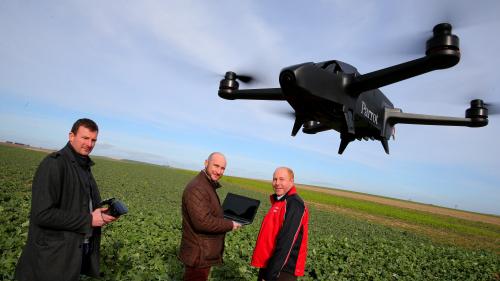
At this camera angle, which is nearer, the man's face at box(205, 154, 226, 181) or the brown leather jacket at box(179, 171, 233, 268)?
the brown leather jacket at box(179, 171, 233, 268)

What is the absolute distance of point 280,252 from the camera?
3.58 m

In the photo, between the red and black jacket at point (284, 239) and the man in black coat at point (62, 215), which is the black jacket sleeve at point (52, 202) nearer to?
the man in black coat at point (62, 215)

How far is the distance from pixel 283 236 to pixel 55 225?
7.62 ft

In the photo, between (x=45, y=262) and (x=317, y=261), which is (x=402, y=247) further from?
(x=45, y=262)

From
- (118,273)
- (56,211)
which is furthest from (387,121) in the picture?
(118,273)

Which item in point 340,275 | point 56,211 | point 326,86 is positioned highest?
point 326,86

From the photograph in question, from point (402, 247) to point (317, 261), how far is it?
5847mm

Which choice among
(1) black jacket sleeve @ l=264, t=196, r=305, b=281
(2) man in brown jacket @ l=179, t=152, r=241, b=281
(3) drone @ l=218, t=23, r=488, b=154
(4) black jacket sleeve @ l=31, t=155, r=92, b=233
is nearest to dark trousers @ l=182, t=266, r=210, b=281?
(2) man in brown jacket @ l=179, t=152, r=241, b=281

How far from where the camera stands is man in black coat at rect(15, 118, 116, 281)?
2.49 meters

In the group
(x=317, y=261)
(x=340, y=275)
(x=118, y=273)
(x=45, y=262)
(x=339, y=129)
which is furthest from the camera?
(x=317, y=261)

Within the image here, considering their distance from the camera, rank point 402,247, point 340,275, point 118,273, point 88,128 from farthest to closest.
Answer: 1. point 402,247
2. point 340,275
3. point 118,273
4. point 88,128

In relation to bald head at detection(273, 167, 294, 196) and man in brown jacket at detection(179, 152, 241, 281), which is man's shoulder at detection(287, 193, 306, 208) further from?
man in brown jacket at detection(179, 152, 241, 281)

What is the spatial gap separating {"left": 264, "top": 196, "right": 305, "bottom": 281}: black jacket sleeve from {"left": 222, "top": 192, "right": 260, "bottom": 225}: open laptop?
53 centimetres

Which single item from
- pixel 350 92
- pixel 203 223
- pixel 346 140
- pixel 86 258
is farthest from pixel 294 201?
pixel 86 258
